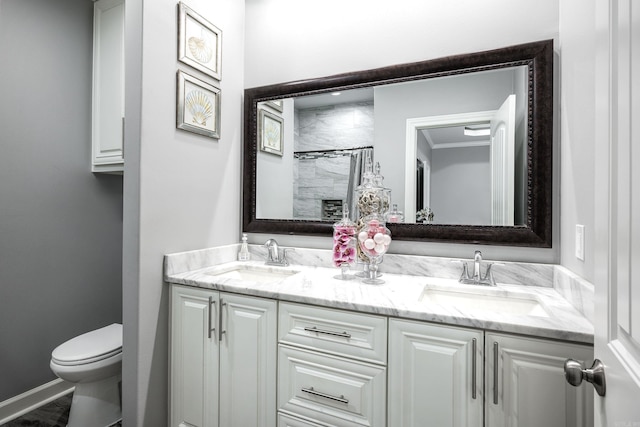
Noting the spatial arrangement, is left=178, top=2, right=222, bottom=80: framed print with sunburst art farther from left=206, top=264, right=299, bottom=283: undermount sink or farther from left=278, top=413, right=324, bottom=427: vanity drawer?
left=278, top=413, right=324, bottom=427: vanity drawer

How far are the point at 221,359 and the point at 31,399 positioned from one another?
1522 mm

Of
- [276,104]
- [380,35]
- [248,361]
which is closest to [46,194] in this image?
[276,104]

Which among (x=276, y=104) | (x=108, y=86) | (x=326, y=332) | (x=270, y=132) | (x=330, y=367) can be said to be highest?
(x=108, y=86)

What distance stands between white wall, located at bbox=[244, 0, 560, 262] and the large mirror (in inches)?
2.6

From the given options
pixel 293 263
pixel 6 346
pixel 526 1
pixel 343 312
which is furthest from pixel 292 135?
pixel 6 346

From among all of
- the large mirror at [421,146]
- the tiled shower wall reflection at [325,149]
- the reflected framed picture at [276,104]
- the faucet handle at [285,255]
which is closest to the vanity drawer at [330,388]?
the faucet handle at [285,255]

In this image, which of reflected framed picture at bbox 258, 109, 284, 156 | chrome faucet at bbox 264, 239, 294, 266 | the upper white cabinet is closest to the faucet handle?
chrome faucet at bbox 264, 239, 294, 266

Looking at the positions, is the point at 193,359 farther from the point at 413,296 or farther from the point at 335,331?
the point at 413,296

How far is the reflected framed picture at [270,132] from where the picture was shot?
208 cm

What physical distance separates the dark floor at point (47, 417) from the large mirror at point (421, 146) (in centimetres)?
157

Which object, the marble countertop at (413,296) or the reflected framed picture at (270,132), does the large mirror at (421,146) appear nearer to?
the reflected framed picture at (270,132)

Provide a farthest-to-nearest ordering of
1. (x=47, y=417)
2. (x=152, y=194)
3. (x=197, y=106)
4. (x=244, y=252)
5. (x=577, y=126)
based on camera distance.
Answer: (x=244, y=252) → (x=47, y=417) → (x=197, y=106) → (x=152, y=194) → (x=577, y=126)

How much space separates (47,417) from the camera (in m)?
1.92

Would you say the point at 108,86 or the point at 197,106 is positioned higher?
the point at 108,86
